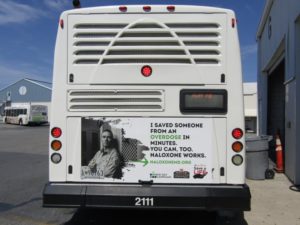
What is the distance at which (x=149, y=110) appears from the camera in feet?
19.4

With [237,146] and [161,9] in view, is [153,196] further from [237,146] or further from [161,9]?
[161,9]

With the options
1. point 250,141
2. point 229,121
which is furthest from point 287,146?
point 229,121

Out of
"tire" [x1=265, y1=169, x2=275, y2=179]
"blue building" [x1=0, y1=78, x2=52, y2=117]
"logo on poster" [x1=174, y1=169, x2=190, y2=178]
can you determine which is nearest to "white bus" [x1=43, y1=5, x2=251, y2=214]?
"logo on poster" [x1=174, y1=169, x2=190, y2=178]

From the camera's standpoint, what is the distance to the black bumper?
562 centimetres

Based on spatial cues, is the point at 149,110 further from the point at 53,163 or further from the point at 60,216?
the point at 60,216

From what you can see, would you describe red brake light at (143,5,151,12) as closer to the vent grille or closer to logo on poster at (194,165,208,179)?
the vent grille

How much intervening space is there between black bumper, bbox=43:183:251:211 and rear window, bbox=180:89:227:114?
0.97m

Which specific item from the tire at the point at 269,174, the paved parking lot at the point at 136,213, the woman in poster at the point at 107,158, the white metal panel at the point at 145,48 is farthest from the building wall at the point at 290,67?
the woman in poster at the point at 107,158

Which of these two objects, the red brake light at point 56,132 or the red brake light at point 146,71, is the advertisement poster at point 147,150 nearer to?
the red brake light at point 56,132

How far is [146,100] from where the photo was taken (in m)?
5.92

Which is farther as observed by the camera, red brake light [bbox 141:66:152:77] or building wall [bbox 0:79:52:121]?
building wall [bbox 0:79:52:121]

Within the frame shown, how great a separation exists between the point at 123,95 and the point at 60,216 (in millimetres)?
2653

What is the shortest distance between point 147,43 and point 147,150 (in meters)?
1.40

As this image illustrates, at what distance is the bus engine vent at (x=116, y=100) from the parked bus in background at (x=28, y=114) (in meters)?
47.9
